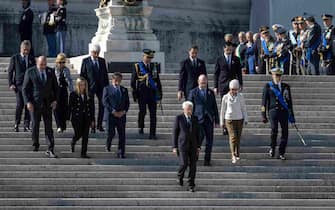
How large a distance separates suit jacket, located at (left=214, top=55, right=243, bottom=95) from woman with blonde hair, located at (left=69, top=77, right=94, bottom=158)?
287cm

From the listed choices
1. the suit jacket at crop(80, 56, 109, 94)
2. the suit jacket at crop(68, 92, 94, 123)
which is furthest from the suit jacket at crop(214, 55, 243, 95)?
the suit jacket at crop(68, 92, 94, 123)

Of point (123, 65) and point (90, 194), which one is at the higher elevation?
point (123, 65)

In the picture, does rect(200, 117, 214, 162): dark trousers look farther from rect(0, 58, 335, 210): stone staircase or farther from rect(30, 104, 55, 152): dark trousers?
rect(30, 104, 55, 152): dark trousers

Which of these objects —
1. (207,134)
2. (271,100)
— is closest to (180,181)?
(207,134)

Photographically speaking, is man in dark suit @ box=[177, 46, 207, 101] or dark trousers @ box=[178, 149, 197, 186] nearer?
dark trousers @ box=[178, 149, 197, 186]

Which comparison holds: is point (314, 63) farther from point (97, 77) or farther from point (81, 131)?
point (81, 131)

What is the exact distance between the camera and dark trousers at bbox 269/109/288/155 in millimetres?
24922

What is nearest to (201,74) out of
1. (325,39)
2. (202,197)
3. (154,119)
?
(154,119)

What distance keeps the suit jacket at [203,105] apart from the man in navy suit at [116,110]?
114cm

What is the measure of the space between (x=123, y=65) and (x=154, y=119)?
4.65 meters

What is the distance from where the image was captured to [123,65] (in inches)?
1179

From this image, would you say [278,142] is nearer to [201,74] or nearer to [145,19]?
[201,74]

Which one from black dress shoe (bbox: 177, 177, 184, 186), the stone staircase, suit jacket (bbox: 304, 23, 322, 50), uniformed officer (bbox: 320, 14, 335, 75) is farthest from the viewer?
uniformed officer (bbox: 320, 14, 335, 75)

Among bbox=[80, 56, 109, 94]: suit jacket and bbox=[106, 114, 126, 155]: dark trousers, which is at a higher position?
bbox=[80, 56, 109, 94]: suit jacket
